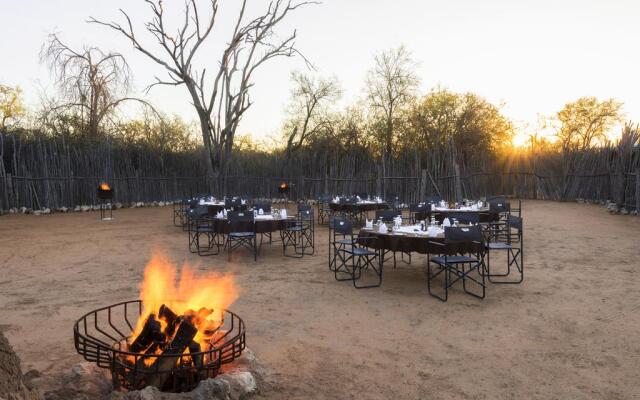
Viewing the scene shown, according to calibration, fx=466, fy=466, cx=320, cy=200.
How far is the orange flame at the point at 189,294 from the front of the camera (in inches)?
120

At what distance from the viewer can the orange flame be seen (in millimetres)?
3043

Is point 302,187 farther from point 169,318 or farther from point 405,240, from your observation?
point 169,318

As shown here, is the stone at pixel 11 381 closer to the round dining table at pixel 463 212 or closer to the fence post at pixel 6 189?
the round dining table at pixel 463 212

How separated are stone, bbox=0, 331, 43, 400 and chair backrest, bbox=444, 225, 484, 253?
439 centimetres

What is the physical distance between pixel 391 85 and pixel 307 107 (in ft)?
17.1

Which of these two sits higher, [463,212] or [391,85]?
[391,85]

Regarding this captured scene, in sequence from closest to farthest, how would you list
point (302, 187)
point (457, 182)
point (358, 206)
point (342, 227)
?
1. point (342, 227)
2. point (358, 206)
3. point (457, 182)
4. point (302, 187)

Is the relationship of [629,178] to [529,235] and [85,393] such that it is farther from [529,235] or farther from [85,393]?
[85,393]

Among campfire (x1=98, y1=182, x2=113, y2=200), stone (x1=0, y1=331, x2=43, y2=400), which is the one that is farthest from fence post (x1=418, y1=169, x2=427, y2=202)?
stone (x1=0, y1=331, x2=43, y2=400)

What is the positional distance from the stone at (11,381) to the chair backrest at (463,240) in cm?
439

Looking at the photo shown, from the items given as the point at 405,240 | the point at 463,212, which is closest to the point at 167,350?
the point at 405,240

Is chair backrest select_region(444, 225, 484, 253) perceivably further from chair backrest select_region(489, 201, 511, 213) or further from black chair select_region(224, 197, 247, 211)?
black chair select_region(224, 197, 247, 211)

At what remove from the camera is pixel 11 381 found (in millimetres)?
1927

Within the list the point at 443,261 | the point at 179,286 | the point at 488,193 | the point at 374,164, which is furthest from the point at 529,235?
the point at 488,193
